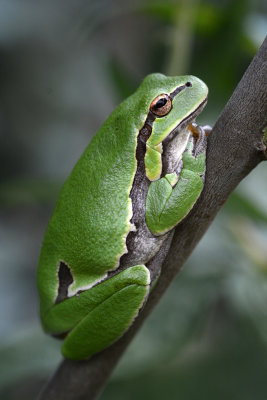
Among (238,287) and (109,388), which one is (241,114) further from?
(109,388)

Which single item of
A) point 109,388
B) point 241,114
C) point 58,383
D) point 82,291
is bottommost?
point 109,388

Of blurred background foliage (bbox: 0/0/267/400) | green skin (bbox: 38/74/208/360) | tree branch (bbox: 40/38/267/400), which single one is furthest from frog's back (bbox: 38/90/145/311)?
blurred background foliage (bbox: 0/0/267/400)

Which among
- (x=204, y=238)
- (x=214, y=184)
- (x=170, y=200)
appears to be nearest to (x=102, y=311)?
(x=170, y=200)

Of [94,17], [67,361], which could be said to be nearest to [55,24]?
[94,17]

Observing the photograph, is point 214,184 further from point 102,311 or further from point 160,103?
point 102,311

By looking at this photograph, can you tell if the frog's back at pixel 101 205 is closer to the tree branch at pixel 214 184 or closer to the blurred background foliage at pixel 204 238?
the tree branch at pixel 214 184

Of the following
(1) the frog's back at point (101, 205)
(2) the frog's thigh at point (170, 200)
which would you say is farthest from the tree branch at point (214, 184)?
(1) the frog's back at point (101, 205)
